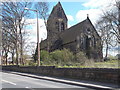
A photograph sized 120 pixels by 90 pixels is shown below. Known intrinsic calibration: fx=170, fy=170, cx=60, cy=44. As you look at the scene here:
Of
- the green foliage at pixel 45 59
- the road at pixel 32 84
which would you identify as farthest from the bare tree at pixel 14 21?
the road at pixel 32 84

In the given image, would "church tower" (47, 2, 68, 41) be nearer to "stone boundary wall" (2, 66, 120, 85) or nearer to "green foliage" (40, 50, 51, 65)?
"green foliage" (40, 50, 51, 65)

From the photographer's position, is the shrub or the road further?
the shrub

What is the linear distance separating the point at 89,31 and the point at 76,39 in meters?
6.47

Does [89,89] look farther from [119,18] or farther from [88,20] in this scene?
[88,20]

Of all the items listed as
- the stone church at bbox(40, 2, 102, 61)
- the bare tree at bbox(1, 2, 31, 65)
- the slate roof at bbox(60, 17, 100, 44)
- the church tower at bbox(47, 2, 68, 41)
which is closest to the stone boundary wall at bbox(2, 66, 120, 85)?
the bare tree at bbox(1, 2, 31, 65)

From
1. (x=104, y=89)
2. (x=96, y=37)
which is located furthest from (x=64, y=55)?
(x=96, y=37)

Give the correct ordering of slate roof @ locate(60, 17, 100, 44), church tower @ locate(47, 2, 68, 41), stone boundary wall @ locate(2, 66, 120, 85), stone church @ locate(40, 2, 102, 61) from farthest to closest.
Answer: church tower @ locate(47, 2, 68, 41), slate roof @ locate(60, 17, 100, 44), stone church @ locate(40, 2, 102, 61), stone boundary wall @ locate(2, 66, 120, 85)

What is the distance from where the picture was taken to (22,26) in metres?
33.3

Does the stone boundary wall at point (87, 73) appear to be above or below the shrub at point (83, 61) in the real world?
below

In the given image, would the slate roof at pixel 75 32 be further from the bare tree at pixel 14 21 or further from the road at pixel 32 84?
the road at pixel 32 84

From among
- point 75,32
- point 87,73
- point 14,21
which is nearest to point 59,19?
point 75,32

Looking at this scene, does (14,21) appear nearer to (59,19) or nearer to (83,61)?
(83,61)

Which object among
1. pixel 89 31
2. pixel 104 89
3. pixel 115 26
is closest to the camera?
pixel 104 89

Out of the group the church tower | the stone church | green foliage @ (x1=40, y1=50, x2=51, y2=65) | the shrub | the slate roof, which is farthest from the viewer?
the church tower
